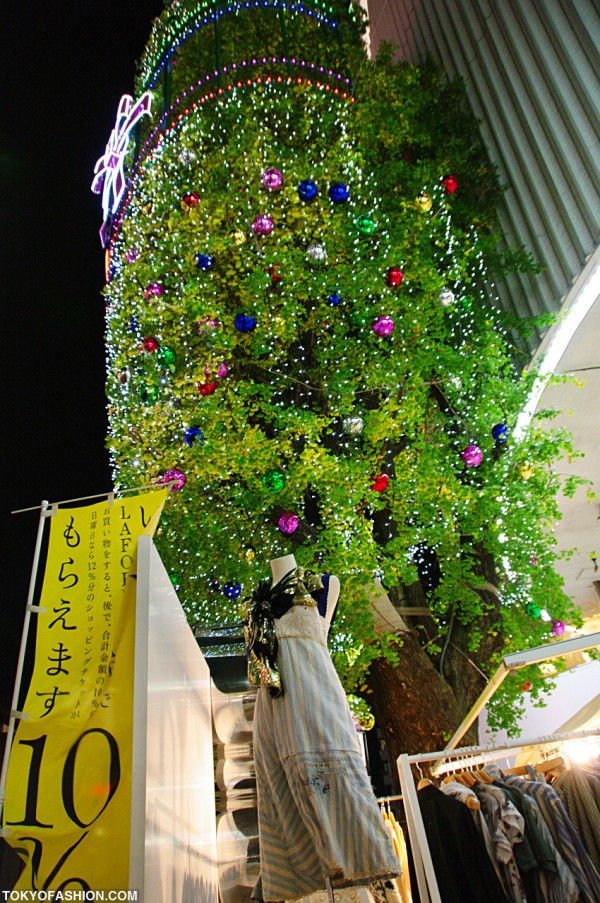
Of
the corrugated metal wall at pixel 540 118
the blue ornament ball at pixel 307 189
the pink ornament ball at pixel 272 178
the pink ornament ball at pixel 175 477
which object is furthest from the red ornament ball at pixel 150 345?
the corrugated metal wall at pixel 540 118

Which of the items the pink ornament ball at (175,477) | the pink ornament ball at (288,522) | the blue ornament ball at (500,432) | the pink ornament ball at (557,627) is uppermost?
the blue ornament ball at (500,432)

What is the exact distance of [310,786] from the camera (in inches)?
71.3

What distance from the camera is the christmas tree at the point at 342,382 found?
18.8 feet

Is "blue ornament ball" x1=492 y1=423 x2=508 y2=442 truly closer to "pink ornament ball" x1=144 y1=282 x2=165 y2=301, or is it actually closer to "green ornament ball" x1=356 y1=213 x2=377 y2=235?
"green ornament ball" x1=356 y1=213 x2=377 y2=235

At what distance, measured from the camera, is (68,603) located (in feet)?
7.30

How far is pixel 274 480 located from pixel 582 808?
3.28 meters

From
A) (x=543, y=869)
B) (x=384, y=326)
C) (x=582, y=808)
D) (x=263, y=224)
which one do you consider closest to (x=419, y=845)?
(x=543, y=869)

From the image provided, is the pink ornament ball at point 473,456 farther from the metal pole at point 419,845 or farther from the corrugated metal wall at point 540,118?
the metal pole at point 419,845

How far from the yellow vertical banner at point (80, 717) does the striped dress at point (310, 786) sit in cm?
51

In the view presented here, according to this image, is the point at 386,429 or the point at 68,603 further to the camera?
the point at 386,429

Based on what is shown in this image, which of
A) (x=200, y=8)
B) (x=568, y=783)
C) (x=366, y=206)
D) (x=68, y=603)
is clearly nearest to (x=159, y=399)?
(x=366, y=206)

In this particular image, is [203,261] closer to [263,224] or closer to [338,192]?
[263,224]

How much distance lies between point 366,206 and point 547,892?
6.70 m

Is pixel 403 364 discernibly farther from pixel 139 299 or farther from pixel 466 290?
pixel 139 299
